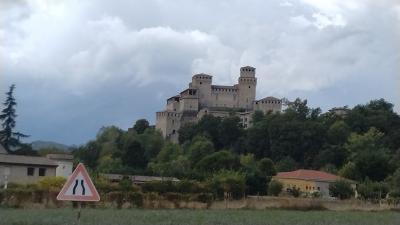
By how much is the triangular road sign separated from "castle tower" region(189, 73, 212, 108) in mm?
178715

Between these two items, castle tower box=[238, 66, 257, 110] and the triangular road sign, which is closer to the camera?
the triangular road sign

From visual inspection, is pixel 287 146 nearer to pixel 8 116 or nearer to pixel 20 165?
pixel 8 116

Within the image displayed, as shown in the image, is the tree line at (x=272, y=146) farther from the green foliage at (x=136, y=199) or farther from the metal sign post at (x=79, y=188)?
the metal sign post at (x=79, y=188)

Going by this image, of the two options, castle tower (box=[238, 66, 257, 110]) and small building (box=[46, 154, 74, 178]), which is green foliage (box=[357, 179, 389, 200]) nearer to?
small building (box=[46, 154, 74, 178])

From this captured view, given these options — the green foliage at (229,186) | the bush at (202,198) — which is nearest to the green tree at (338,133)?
the green foliage at (229,186)

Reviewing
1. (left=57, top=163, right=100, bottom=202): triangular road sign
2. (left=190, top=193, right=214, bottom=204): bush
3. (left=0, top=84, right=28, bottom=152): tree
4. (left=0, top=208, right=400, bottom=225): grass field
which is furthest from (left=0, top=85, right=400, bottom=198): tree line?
(left=57, top=163, right=100, bottom=202): triangular road sign

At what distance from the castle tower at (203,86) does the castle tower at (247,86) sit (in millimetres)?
8912

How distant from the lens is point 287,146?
438ft

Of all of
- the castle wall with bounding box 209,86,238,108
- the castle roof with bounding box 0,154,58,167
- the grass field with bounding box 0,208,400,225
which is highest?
the castle wall with bounding box 209,86,238,108

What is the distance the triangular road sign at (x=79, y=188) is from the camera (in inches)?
618

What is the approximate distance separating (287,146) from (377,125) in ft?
85.1

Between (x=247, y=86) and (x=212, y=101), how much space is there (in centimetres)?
1078

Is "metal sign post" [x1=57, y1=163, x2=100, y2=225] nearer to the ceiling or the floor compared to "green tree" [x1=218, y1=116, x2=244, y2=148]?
nearer to the floor

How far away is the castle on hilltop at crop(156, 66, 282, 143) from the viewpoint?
187m
